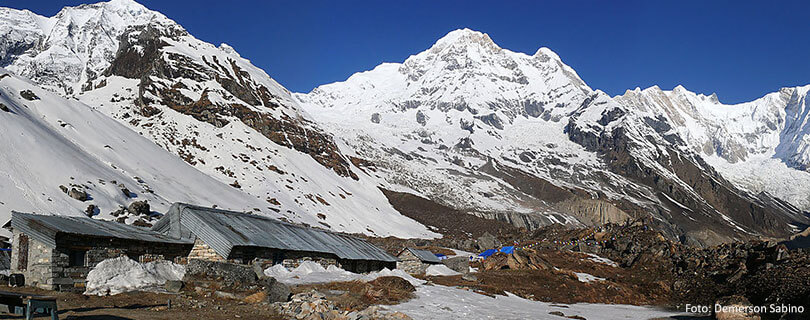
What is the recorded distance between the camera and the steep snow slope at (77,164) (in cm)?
4459

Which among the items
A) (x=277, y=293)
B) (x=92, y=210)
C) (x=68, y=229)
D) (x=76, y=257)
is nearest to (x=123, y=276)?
(x=76, y=257)

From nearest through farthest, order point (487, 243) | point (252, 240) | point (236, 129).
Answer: point (252, 240), point (487, 243), point (236, 129)

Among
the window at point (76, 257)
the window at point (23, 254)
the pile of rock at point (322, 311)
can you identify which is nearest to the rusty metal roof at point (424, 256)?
the pile of rock at point (322, 311)

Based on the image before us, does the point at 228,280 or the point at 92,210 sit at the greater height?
the point at 92,210

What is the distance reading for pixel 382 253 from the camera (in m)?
39.2

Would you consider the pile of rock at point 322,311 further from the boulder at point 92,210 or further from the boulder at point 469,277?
the boulder at point 92,210

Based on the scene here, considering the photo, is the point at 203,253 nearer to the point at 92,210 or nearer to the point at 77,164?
the point at 92,210

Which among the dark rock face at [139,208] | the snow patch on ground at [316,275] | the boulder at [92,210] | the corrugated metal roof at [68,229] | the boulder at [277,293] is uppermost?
the dark rock face at [139,208]

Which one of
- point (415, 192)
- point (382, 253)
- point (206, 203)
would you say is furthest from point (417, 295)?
point (415, 192)

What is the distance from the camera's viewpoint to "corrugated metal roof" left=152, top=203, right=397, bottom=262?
2552cm

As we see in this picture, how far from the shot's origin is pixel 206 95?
4574 inches

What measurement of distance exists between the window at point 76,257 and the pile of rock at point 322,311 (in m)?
8.31

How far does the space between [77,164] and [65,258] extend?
37.3 metres

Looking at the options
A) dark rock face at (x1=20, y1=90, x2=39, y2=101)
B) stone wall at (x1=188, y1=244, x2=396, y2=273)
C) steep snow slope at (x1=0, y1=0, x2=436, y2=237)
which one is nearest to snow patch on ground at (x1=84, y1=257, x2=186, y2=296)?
stone wall at (x1=188, y1=244, x2=396, y2=273)
